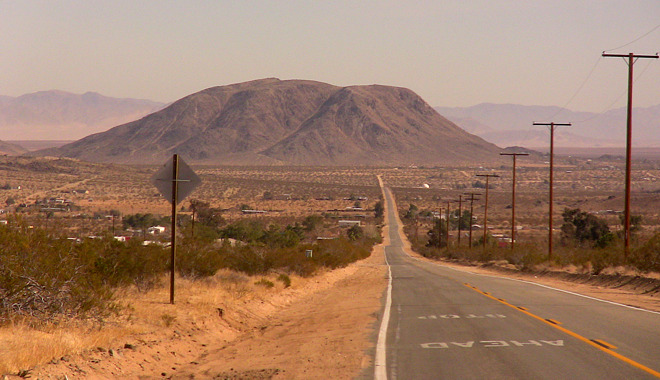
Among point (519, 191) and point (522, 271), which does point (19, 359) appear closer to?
point (522, 271)

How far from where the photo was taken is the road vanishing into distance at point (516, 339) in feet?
32.0

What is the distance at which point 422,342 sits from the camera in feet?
40.8

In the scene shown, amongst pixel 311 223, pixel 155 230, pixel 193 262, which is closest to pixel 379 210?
pixel 311 223

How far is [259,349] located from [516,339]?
4.90 metres

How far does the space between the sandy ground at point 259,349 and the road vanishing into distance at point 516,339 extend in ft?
2.10

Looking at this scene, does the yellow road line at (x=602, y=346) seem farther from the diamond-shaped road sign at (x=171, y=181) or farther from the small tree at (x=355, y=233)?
the small tree at (x=355, y=233)

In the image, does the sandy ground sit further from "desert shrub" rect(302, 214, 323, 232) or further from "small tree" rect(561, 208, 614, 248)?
"desert shrub" rect(302, 214, 323, 232)

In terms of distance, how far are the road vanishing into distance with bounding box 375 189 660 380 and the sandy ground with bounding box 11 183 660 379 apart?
0.64 m

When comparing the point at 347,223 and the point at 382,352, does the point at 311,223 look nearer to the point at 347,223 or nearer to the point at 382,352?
the point at 347,223

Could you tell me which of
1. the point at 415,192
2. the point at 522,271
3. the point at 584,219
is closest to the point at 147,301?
the point at 522,271

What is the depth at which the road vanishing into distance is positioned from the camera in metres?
9.75

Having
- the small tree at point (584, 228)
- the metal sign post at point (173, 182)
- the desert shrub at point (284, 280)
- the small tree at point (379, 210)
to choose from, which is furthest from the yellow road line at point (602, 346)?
the small tree at point (379, 210)

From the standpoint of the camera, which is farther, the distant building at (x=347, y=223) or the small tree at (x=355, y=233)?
the distant building at (x=347, y=223)

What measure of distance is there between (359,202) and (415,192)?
77.9ft
